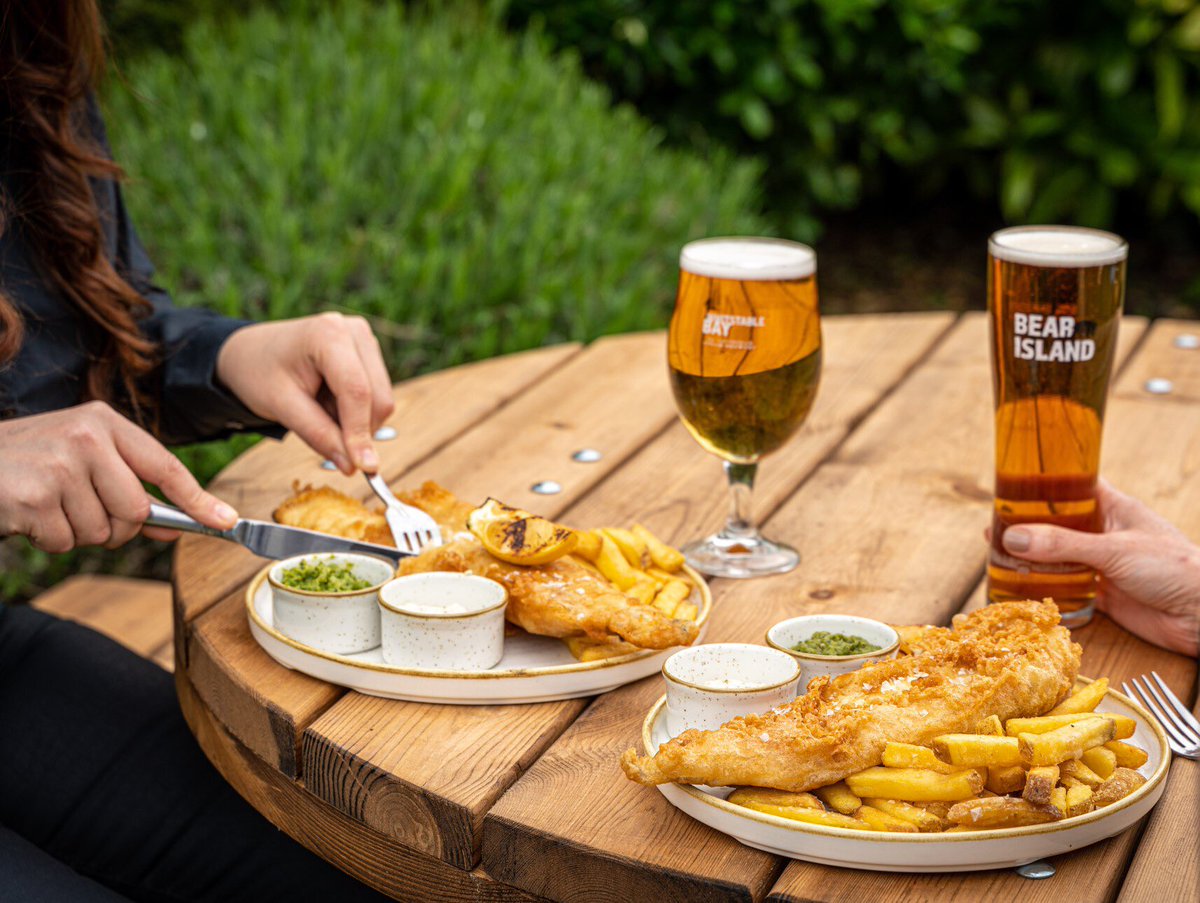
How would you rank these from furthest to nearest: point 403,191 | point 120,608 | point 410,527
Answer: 1. point 403,191
2. point 120,608
3. point 410,527

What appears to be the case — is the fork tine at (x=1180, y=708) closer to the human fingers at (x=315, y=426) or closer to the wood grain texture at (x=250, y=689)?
the wood grain texture at (x=250, y=689)

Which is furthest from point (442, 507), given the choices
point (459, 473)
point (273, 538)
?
point (459, 473)

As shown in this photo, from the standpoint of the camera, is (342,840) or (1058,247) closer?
(342,840)

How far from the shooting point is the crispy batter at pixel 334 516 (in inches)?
58.6

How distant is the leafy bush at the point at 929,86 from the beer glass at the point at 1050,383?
3.97 meters

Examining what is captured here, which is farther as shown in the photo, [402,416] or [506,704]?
[402,416]

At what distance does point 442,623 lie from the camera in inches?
48.4

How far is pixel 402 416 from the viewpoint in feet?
6.68

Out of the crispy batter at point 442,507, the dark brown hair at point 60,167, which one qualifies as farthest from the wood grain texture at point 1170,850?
the dark brown hair at point 60,167

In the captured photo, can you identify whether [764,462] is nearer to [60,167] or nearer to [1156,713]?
[1156,713]

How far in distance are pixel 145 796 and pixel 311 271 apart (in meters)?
1.89

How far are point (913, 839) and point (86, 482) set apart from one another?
842mm

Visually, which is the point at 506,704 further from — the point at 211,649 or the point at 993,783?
the point at 993,783

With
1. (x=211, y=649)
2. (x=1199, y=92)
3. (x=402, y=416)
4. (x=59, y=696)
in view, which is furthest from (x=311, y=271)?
(x=1199, y=92)
